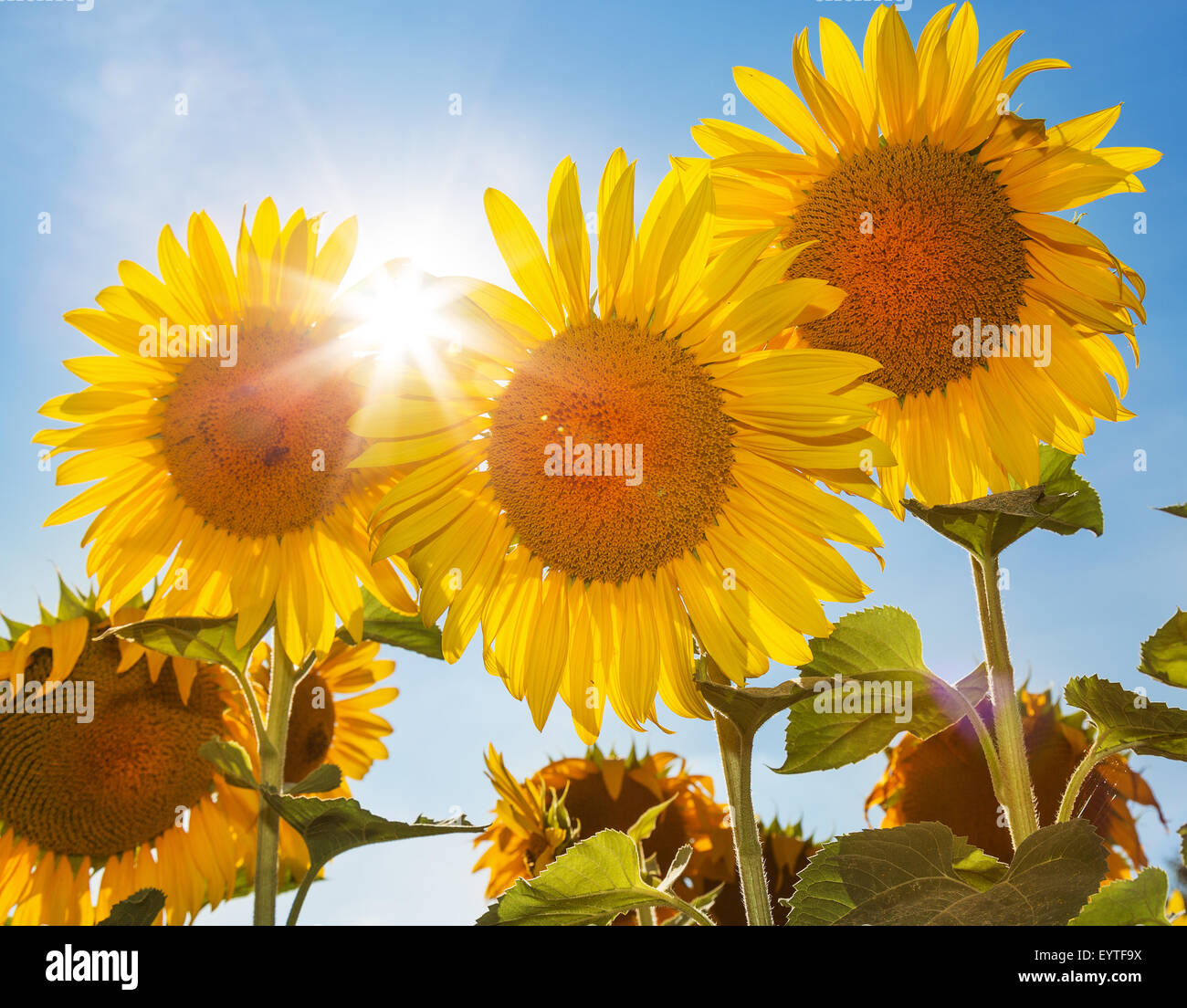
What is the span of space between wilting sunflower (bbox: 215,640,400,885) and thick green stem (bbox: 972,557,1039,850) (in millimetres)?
1693

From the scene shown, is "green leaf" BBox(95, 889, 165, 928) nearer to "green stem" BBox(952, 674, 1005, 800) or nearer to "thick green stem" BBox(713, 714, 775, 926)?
"thick green stem" BBox(713, 714, 775, 926)

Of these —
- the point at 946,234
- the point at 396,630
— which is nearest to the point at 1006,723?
the point at 946,234

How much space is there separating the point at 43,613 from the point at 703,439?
2.17 metres

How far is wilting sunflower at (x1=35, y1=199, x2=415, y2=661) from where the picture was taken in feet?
6.88

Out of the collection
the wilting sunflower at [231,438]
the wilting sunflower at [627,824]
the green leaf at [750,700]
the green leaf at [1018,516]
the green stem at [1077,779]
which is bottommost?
the wilting sunflower at [627,824]

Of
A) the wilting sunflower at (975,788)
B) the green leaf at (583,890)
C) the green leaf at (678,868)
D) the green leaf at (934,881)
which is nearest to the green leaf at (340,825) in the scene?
the green leaf at (583,890)

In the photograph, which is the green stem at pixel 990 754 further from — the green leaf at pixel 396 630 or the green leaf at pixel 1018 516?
the green leaf at pixel 396 630

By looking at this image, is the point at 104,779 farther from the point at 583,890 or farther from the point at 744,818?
the point at 744,818

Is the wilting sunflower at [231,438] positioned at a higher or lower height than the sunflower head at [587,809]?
higher

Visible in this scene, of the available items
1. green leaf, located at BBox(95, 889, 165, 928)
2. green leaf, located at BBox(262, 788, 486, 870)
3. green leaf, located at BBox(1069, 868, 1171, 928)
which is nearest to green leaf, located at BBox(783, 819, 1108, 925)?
green leaf, located at BBox(1069, 868, 1171, 928)

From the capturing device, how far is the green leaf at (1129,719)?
1665mm

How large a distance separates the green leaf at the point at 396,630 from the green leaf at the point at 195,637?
0.95ft

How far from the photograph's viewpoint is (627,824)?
3221mm
